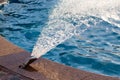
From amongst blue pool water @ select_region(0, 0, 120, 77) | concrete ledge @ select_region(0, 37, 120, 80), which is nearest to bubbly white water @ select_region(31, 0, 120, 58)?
blue pool water @ select_region(0, 0, 120, 77)

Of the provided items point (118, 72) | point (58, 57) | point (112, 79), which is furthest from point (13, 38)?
point (112, 79)

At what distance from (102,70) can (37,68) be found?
1.70 meters

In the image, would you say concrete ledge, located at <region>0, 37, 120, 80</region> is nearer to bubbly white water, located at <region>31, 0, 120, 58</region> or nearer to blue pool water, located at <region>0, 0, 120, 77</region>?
blue pool water, located at <region>0, 0, 120, 77</region>

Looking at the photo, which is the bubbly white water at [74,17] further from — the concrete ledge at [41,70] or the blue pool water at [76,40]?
the concrete ledge at [41,70]

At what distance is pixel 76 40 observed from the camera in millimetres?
6340

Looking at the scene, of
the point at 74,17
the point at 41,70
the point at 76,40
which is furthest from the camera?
the point at 74,17

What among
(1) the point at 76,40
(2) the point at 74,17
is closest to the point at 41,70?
(1) the point at 76,40

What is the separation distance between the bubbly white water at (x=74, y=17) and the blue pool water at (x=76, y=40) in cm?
13

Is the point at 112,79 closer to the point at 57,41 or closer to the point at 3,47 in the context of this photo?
the point at 3,47

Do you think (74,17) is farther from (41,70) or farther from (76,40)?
(41,70)

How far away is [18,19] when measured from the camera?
8.12m

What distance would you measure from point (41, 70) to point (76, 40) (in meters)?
2.71

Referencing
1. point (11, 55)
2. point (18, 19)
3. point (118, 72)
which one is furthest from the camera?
point (18, 19)

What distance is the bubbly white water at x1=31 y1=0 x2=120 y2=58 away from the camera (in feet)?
21.4
